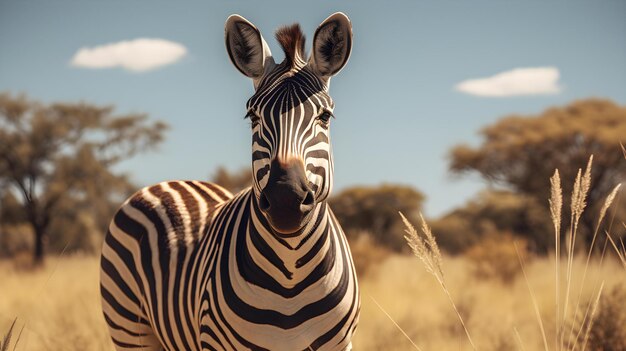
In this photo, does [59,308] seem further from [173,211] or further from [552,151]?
[552,151]

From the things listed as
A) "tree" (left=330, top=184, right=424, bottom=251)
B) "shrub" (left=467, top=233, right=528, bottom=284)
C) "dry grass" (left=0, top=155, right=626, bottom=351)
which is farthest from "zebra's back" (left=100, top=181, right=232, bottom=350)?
"tree" (left=330, top=184, right=424, bottom=251)

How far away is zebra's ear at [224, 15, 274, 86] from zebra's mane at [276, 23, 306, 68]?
0.33 ft

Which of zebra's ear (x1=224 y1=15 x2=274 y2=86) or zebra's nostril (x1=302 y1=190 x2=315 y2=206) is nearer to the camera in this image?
zebra's nostril (x1=302 y1=190 x2=315 y2=206)

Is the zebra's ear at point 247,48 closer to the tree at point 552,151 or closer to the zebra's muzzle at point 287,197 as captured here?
the zebra's muzzle at point 287,197

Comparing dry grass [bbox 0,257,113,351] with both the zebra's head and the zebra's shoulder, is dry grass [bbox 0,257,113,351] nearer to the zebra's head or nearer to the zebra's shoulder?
the zebra's shoulder

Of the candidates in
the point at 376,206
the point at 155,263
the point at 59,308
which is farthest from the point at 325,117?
the point at 376,206

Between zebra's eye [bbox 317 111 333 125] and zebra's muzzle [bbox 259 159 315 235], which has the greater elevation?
zebra's eye [bbox 317 111 333 125]

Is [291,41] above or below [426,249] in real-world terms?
above

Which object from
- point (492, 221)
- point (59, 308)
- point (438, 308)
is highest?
point (59, 308)

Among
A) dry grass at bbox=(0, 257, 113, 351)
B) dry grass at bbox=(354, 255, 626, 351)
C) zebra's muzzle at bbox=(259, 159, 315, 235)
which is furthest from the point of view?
dry grass at bbox=(354, 255, 626, 351)

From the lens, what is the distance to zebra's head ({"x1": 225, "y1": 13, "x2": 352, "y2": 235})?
2.44 meters

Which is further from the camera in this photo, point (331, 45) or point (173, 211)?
point (173, 211)

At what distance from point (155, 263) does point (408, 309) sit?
599 cm

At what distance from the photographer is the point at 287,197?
2396mm
